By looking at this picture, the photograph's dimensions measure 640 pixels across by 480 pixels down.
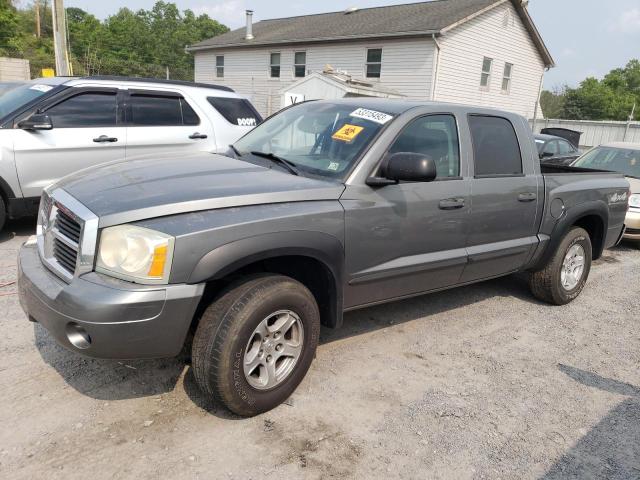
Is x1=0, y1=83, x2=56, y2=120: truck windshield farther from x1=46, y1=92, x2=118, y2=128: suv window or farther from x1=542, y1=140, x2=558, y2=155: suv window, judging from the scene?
x1=542, y1=140, x2=558, y2=155: suv window

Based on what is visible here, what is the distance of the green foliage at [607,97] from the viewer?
45500mm

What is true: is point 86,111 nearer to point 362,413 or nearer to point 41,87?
point 41,87

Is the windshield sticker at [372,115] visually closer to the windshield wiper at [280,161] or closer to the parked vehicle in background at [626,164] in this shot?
the windshield wiper at [280,161]

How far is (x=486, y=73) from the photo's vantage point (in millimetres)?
22906

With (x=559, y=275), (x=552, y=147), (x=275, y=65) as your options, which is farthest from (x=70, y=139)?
(x=275, y=65)

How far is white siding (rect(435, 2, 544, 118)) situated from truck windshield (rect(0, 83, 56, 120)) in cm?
1677

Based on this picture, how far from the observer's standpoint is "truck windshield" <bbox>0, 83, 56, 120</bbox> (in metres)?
5.75

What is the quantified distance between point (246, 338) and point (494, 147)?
2.68 metres

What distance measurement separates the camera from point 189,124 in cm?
686

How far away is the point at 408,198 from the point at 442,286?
0.90 m

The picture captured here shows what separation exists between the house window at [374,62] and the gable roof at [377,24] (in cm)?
73

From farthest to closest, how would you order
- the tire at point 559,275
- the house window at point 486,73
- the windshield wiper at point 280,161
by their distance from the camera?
1. the house window at point 486,73
2. the tire at point 559,275
3. the windshield wiper at point 280,161

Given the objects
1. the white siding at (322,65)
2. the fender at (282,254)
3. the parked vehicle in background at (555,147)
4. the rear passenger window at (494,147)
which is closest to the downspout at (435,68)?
the white siding at (322,65)

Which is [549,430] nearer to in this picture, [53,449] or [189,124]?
[53,449]
